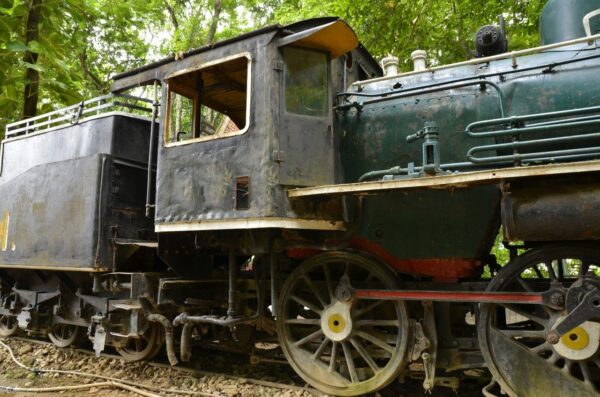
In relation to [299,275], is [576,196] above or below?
above

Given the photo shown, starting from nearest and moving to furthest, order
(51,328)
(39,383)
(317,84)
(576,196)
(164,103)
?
(576,196) → (317,84) → (164,103) → (39,383) → (51,328)

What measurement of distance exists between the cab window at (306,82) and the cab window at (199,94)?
1.55 ft

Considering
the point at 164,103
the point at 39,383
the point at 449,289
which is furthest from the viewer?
the point at 39,383

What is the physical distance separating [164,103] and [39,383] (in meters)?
3.19

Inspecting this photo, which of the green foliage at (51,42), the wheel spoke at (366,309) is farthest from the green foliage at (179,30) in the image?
the wheel spoke at (366,309)

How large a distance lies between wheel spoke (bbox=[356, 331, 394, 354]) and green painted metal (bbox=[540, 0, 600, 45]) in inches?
120

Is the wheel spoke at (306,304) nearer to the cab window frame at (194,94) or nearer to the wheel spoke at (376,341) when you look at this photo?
the wheel spoke at (376,341)

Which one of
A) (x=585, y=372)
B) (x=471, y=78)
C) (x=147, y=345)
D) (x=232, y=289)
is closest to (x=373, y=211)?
(x=471, y=78)

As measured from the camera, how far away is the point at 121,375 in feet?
15.9

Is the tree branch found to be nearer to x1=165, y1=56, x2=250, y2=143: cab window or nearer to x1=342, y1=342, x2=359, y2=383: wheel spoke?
x1=165, y1=56, x2=250, y2=143: cab window

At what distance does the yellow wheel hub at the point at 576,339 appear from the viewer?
9.77 feet

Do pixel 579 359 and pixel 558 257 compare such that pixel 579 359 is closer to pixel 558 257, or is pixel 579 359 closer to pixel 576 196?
pixel 558 257

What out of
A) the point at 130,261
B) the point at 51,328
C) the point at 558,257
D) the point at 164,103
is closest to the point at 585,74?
the point at 558,257

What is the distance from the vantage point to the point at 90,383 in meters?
4.63
